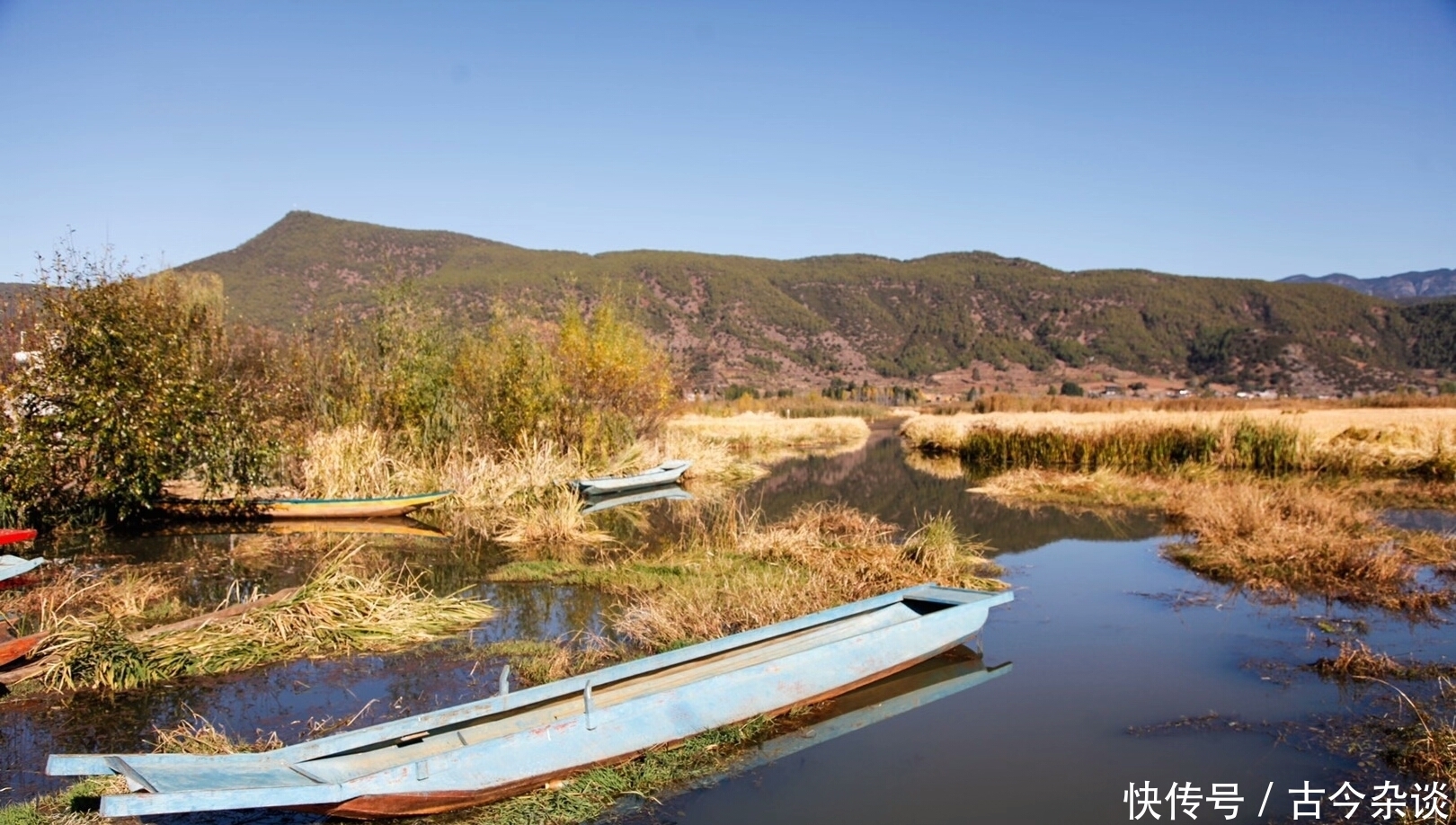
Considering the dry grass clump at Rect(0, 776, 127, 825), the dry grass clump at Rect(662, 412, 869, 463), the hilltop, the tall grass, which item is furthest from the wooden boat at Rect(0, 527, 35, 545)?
the hilltop

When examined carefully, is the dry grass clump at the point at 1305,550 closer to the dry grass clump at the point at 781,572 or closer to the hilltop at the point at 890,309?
the dry grass clump at the point at 781,572

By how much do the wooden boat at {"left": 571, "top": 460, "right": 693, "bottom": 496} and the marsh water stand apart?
743cm

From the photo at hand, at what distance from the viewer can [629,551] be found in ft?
46.7

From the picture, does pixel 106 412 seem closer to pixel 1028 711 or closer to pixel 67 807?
pixel 67 807

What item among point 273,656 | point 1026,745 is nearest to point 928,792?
point 1026,745

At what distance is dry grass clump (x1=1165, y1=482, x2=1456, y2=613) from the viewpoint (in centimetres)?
1107

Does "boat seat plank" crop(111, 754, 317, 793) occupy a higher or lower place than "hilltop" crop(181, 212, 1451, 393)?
lower

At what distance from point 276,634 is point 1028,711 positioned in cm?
685

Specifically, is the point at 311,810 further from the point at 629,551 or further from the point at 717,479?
the point at 717,479

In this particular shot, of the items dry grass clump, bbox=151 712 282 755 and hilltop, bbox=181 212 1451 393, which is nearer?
dry grass clump, bbox=151 712 282 755

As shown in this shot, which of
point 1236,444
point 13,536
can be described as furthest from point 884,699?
point 1236,444

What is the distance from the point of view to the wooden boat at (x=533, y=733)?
498cm

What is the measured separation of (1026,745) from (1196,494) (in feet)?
40.5

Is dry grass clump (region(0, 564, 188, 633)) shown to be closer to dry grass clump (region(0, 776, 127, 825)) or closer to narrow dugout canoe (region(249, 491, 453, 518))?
dry grass clump (region(0, 776, 127, 825))
